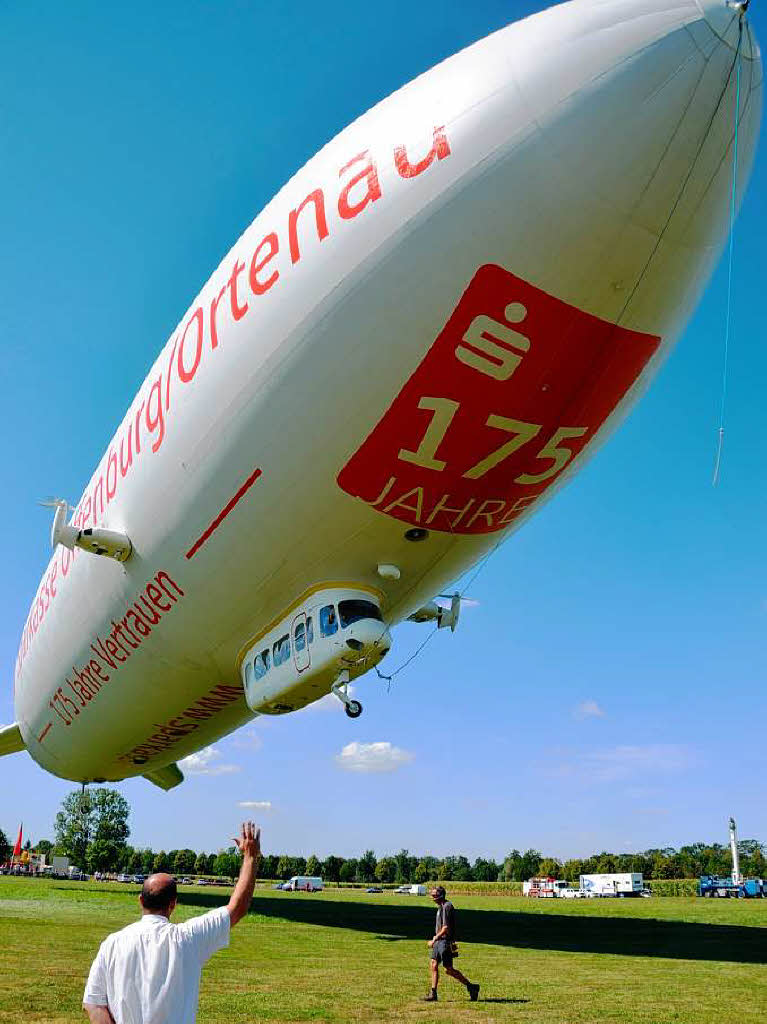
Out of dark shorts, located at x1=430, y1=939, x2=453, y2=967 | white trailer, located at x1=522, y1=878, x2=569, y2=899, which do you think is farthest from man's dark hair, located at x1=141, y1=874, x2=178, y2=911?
white trailer, located at x1=522, y1=878, x2=569, y2=899

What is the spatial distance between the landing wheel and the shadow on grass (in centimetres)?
1194

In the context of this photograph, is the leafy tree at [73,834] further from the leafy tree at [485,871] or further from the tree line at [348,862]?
the leafy tree at [485,871]

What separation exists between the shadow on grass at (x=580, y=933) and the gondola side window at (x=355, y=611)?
12.3 m

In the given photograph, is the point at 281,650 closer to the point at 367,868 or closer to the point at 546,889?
the point at 546,889

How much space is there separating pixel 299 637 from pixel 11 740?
2188cm

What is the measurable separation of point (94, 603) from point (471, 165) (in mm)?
11388

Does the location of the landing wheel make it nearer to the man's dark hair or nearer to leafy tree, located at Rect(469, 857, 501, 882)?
the man's dark hair

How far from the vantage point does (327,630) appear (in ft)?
39.9

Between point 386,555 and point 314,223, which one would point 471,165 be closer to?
point 314,223

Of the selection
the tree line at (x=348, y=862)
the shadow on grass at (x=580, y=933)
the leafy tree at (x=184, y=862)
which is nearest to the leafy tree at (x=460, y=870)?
the tree line at (x=348, y=862)

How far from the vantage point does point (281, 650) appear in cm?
1298

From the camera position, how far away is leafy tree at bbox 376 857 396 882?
151m

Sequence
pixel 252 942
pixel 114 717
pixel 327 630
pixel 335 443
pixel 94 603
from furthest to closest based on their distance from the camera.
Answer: pixel 252 942 < pixel 114 717 < pixel 94 603 < pixel 327 630 < pixel 335 443

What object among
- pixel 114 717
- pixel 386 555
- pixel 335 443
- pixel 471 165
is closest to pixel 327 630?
pixel 386 555
